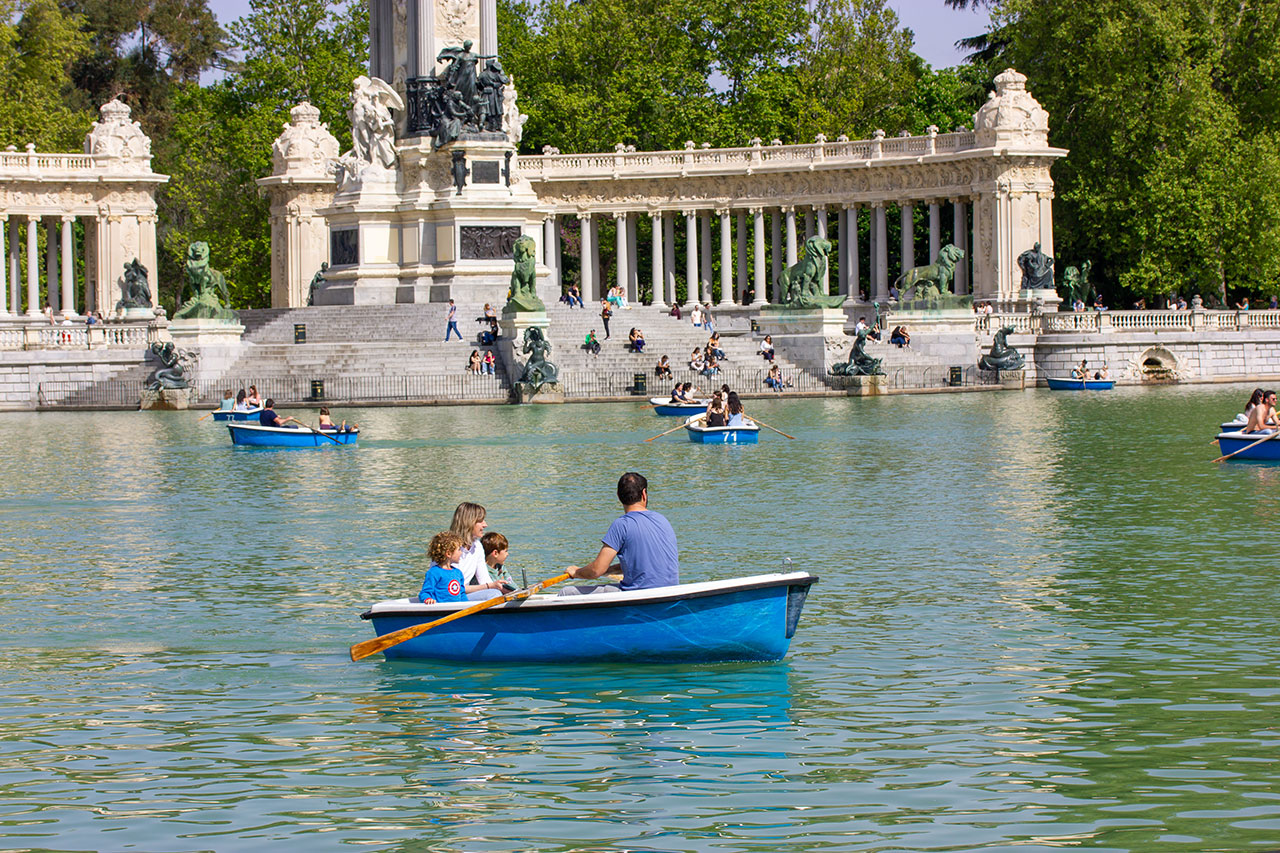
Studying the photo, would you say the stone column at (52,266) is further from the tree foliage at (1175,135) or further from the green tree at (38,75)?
the tree foliage at (1175,135)

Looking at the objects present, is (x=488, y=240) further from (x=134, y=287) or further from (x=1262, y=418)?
(x=1262, y=418)

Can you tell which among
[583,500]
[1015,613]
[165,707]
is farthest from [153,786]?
[583,500]

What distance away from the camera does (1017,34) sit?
266ft

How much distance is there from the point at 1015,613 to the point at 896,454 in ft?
53.1

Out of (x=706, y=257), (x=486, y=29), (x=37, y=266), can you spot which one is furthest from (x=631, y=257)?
(x=486, y=29)

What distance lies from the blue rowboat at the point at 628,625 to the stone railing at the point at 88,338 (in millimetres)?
45883

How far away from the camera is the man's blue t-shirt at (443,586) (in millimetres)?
15094

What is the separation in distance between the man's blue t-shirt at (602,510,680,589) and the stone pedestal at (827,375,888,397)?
3995cm

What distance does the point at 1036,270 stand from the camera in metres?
68.6

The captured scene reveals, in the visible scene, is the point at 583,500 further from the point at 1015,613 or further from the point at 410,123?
the point at 410,123

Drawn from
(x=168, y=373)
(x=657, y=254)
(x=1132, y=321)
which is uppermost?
(x=657, y=254)

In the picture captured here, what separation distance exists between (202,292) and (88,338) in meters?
5.17

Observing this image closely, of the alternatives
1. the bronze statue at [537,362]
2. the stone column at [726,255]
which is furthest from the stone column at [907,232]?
the bronze statue at [537,362]

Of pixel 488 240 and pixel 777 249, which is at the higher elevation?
pixel 777 249
